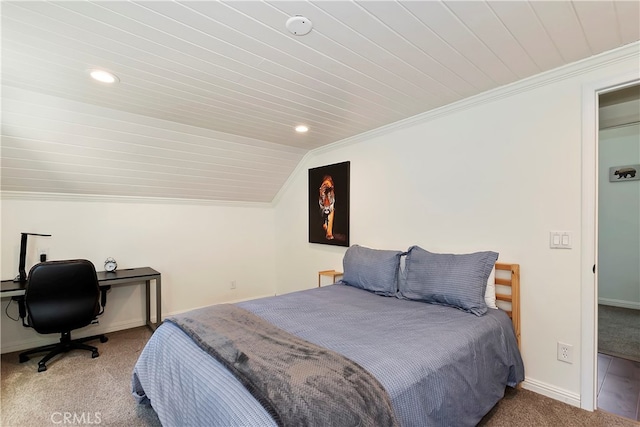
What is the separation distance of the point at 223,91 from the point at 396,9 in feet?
4.50

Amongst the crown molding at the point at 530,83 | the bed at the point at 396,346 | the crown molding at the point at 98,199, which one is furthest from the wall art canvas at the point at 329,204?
the crown molding at the point at 98,199

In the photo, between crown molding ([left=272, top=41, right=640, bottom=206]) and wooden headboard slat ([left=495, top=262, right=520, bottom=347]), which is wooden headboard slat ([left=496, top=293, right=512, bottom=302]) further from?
crown molding ([left=272, top=41, right=640, bottom=206])

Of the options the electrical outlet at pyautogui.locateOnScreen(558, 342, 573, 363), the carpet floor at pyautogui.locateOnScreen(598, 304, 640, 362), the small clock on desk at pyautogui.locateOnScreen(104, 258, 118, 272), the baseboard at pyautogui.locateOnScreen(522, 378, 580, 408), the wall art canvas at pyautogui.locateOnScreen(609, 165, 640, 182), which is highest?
the wall art canvas at pyautogui.locateOnScreen(609, 165, 640, 182)

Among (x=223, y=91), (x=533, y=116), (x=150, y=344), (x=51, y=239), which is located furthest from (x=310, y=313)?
(x=51, y=239)

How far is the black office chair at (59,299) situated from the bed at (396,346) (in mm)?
1098

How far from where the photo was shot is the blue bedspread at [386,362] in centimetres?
127

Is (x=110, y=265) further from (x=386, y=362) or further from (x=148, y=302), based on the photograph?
(x=386, y=362)

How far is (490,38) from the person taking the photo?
1.68m

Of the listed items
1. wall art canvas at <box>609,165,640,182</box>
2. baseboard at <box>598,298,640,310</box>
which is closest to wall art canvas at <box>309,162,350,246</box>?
wall art canvas at <box>609,165,640,182</box>

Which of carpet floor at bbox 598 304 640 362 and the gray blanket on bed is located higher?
the gray blanket on bed

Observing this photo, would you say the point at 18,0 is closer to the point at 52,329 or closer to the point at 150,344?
the point at 150,344

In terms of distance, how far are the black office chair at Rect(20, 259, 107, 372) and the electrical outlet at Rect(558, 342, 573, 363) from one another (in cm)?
370

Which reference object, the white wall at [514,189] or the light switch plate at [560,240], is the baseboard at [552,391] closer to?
the white wall at [514,189]

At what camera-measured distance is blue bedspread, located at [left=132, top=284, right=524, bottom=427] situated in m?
1.27
